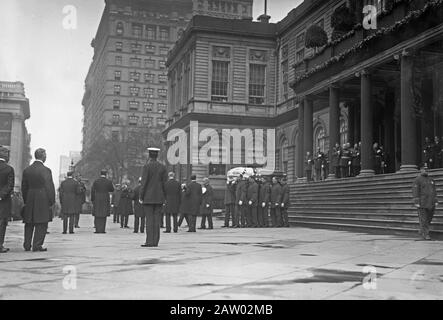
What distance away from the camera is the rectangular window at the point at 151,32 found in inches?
3932

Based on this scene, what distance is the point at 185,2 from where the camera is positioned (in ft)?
267

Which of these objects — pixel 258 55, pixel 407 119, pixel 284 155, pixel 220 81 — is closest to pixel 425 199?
pixel 407 119

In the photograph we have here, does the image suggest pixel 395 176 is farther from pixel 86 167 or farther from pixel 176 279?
pixel 86 167

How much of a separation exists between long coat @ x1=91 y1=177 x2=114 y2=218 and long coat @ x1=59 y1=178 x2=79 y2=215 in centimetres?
73

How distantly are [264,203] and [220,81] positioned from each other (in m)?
25.4

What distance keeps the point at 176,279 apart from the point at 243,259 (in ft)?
8.72

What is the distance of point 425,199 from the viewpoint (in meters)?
14.5

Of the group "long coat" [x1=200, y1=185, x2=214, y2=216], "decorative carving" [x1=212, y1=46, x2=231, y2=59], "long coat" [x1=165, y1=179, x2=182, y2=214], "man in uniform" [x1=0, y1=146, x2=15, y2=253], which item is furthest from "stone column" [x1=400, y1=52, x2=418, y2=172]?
"decorative carving" [x1=212, y1=46, x2=231, y2=59]

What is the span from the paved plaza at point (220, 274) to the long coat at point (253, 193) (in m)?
11.6

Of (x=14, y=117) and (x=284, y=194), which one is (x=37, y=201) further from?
(x=14, y=117)

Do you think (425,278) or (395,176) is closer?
(425,278)

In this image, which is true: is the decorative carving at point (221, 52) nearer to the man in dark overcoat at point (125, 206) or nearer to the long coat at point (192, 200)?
the man in dark overcoat at point (125, 206)

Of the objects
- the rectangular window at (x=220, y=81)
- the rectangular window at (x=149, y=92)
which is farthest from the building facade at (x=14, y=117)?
the rectangular window at (x=220, y=81)
